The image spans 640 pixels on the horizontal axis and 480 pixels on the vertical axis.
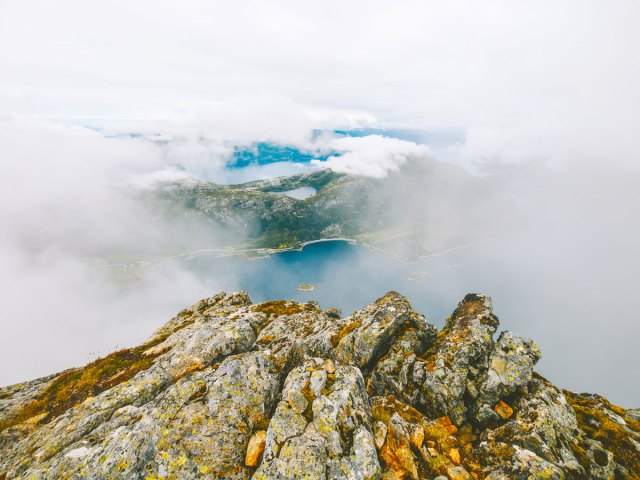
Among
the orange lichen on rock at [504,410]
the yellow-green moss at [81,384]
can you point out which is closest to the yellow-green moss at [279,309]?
the yellow-green moss at [81,384]

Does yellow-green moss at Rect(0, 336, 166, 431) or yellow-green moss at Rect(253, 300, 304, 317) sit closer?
yellow-green moss at Rect(0, 336, 166, 431)

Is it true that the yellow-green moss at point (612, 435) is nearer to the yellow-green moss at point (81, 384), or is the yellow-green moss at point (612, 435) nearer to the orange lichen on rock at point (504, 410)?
the orange lichen on rock at point (504, 410)

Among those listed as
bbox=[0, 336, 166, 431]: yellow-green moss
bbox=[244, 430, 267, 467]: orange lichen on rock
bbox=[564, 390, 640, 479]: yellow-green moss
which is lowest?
bbox=[0, 336, 166, 431]: yellow-green moss

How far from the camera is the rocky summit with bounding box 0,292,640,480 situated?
16.3m

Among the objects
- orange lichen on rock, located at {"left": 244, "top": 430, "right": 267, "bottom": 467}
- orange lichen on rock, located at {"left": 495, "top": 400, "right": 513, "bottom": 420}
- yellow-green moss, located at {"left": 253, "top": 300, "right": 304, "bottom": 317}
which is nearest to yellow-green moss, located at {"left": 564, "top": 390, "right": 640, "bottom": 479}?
orange lichen on rock, located at {"left": 495, "top": 400, "right": 513, "bottom": 420}

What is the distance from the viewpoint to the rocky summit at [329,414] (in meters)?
16.3

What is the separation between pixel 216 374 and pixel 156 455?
5590 millimetres

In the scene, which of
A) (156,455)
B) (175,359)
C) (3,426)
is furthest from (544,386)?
(3,426)

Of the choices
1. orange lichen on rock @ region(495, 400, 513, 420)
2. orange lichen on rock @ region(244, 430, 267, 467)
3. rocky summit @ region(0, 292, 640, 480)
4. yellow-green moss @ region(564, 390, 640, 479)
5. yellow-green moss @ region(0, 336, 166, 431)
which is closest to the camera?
rocky summit @ region(0, 292, 640, 480)

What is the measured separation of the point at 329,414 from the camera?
1777 centimetres

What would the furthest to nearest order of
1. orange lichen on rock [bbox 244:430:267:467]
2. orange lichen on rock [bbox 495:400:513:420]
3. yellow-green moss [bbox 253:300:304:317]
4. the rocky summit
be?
1. yellow-green moss [bbox 253:300:304:317]
2. orange lichen on rock [bbox 495:400:513:420]
3. orange lichen on rock [bbox 244:430:267:467]
4. the rocky summit

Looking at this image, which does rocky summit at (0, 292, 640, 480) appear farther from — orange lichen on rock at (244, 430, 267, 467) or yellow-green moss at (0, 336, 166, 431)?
yellow-green moss at (0, 336, 166, 431)

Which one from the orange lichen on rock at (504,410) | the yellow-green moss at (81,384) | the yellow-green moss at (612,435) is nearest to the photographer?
the yellow-green moss at (612,435)

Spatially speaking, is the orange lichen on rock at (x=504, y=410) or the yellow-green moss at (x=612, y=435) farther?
the orange lichen on rock at (x=504, y=410)
